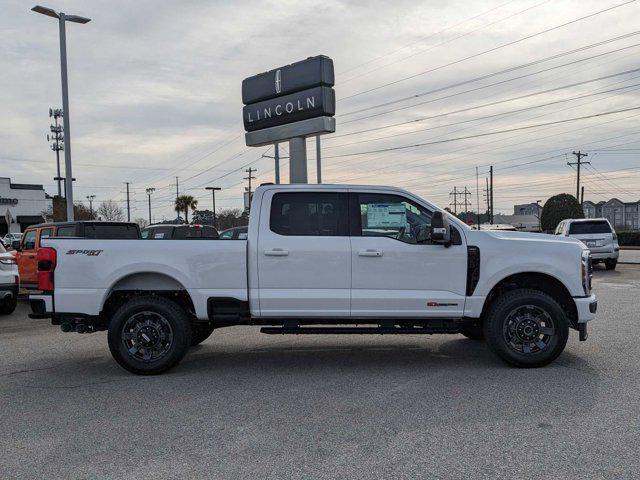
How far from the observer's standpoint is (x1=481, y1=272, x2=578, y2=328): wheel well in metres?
6.75

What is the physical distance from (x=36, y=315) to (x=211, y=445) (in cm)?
333

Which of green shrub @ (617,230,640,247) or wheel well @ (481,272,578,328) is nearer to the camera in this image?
wheel well @ (481,272,578,328)

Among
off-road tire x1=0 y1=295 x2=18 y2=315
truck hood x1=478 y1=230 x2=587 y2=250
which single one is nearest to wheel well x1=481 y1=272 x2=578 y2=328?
truck hood x1=478 y1=230 x2=587 y2=250

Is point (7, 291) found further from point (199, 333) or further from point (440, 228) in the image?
point (440, 228)

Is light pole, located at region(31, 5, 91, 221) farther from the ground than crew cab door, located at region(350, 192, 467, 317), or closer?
farther from the ground

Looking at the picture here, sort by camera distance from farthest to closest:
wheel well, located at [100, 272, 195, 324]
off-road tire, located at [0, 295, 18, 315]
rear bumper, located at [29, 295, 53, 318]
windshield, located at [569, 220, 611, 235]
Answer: windshield, located at [569, 220, 611, 235] → off-road tire, located at [0, 295, 18, 315] → wheel well, located at [100, 272, 195, 324] → rear bumper, located at [29, 295, 53, 318]

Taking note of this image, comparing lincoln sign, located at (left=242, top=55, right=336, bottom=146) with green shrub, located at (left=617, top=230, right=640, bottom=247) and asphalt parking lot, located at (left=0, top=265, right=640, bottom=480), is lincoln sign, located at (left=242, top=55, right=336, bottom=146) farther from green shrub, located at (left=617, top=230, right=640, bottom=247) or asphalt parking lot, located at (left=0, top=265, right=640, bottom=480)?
green shrub, located at (left=617, top=230, right=640, bottom=247)

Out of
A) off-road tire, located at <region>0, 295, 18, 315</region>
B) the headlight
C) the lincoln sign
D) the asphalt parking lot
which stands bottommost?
the asphalt parking lot

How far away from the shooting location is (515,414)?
5.01m

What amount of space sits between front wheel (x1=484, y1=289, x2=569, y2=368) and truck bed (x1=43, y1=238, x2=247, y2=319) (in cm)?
283

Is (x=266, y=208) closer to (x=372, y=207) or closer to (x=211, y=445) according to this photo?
(x=372, y=207)

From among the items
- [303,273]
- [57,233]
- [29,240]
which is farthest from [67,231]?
[303,273]

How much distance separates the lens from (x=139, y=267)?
21.6 ft

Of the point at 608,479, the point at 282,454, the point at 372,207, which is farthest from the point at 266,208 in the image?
the point at 608,479
